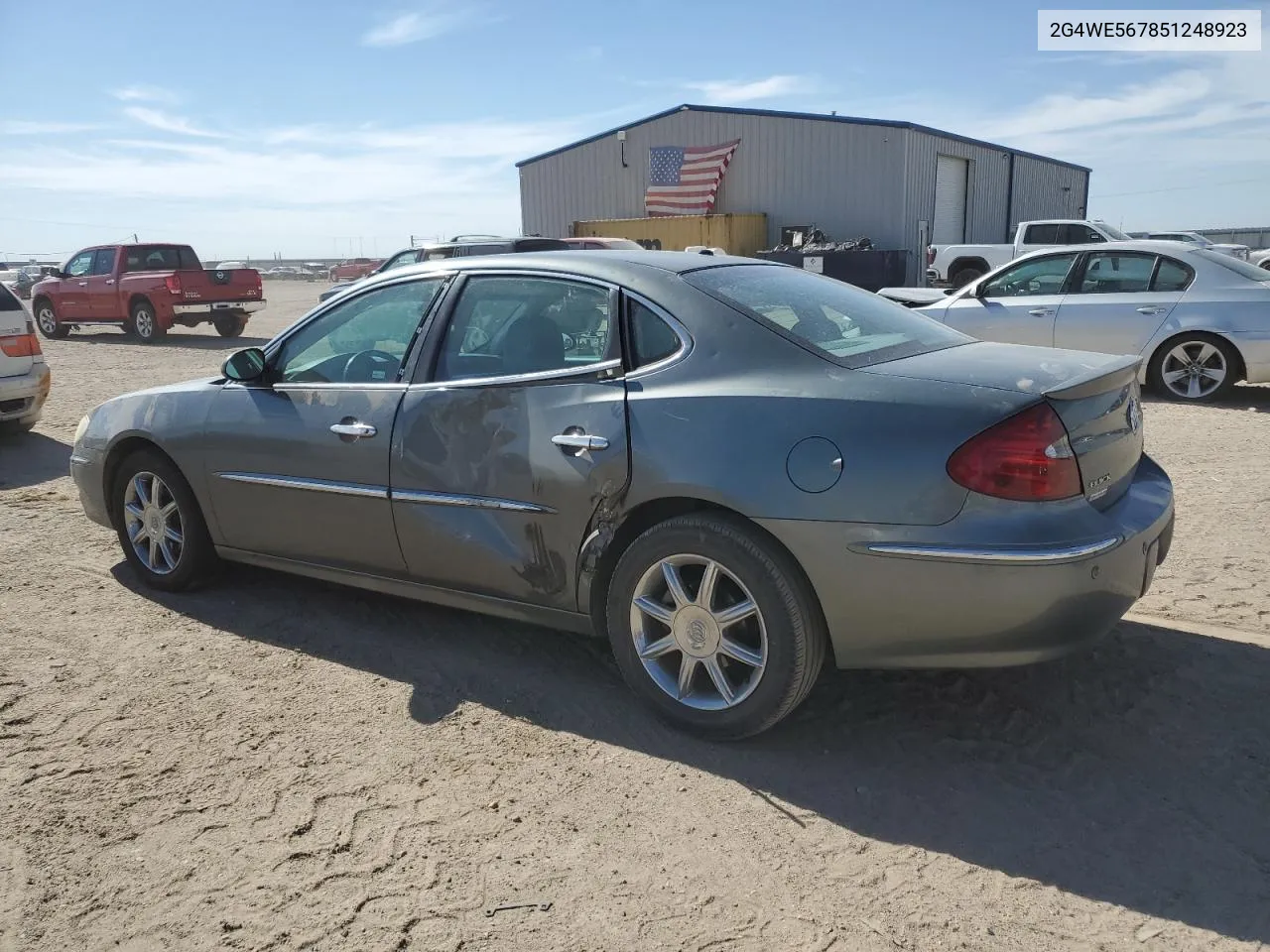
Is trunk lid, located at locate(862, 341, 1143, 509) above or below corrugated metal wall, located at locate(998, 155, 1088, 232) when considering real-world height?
below

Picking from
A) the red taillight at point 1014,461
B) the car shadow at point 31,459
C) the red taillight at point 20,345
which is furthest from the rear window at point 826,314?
the red taillight at point 20,345

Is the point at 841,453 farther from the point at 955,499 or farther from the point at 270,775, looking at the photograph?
the point at 270,775

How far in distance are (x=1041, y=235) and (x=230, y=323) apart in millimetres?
16645

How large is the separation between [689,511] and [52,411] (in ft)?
32.2

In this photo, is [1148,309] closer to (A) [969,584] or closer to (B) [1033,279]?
(B) [1033,279]

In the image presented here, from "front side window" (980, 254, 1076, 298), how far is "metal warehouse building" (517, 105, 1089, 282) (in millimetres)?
14570

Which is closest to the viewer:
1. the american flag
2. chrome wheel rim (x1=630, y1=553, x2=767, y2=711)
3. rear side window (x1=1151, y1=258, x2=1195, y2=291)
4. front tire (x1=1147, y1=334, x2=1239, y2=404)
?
chrome wheel rim (x1=630, y1=553, x2=767, y2=711)

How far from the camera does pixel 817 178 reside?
25469mm

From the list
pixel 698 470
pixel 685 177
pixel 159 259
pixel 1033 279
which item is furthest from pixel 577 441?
pixel 685 177

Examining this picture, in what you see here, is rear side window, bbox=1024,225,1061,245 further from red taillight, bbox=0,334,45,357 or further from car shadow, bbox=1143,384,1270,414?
red taillight, bbox=0,334,45,357

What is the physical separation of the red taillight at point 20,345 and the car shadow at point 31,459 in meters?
0.79

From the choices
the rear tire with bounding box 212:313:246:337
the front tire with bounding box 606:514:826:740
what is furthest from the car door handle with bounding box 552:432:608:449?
the rear tire with bounding box 212:313:246:337

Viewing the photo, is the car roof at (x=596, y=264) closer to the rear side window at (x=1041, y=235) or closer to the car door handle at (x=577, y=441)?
the car door handle at (x=577, y=441)

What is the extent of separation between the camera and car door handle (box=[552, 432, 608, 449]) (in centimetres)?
334
